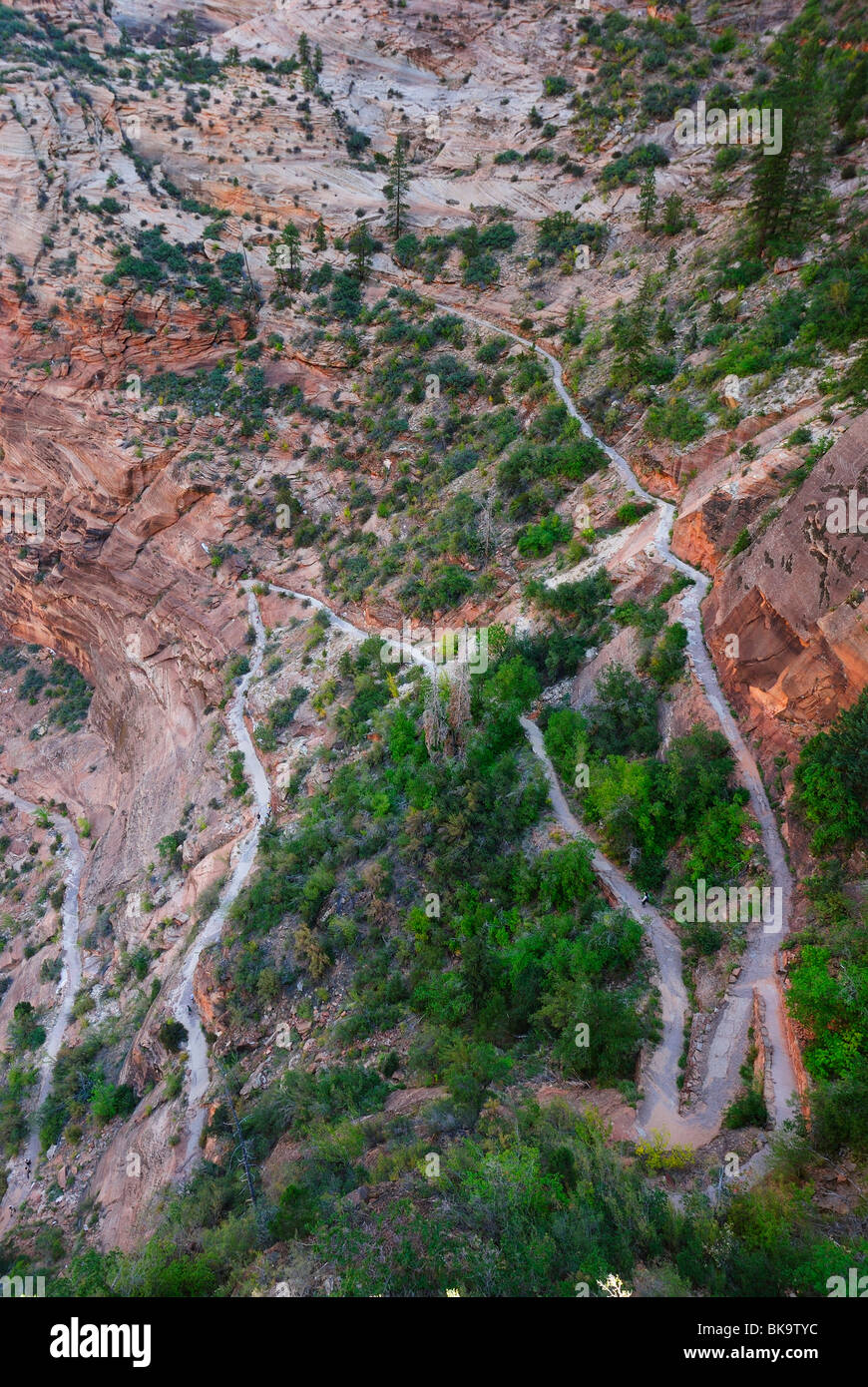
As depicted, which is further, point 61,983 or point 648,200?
point 648,200

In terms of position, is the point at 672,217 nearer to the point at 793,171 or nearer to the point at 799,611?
the point at 793,171

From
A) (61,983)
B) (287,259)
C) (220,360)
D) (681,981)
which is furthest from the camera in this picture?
(287,259)

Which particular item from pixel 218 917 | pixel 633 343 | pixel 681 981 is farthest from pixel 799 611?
pixel 218 917

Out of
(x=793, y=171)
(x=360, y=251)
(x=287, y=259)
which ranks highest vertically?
(x=360, y=251)

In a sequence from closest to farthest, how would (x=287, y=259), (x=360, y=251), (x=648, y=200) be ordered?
1. (x=648, y=200)
2. (x=287, y=259)
3. (x=360, y=251)

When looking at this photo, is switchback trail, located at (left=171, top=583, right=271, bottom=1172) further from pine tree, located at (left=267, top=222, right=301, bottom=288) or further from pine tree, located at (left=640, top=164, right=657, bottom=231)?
pine tree, located at (left=640, top=164, right=657, bottom=231)

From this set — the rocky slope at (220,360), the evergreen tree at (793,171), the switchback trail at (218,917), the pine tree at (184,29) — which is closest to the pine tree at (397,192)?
the rocky slope at (220,360)

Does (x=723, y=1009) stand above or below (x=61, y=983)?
above
